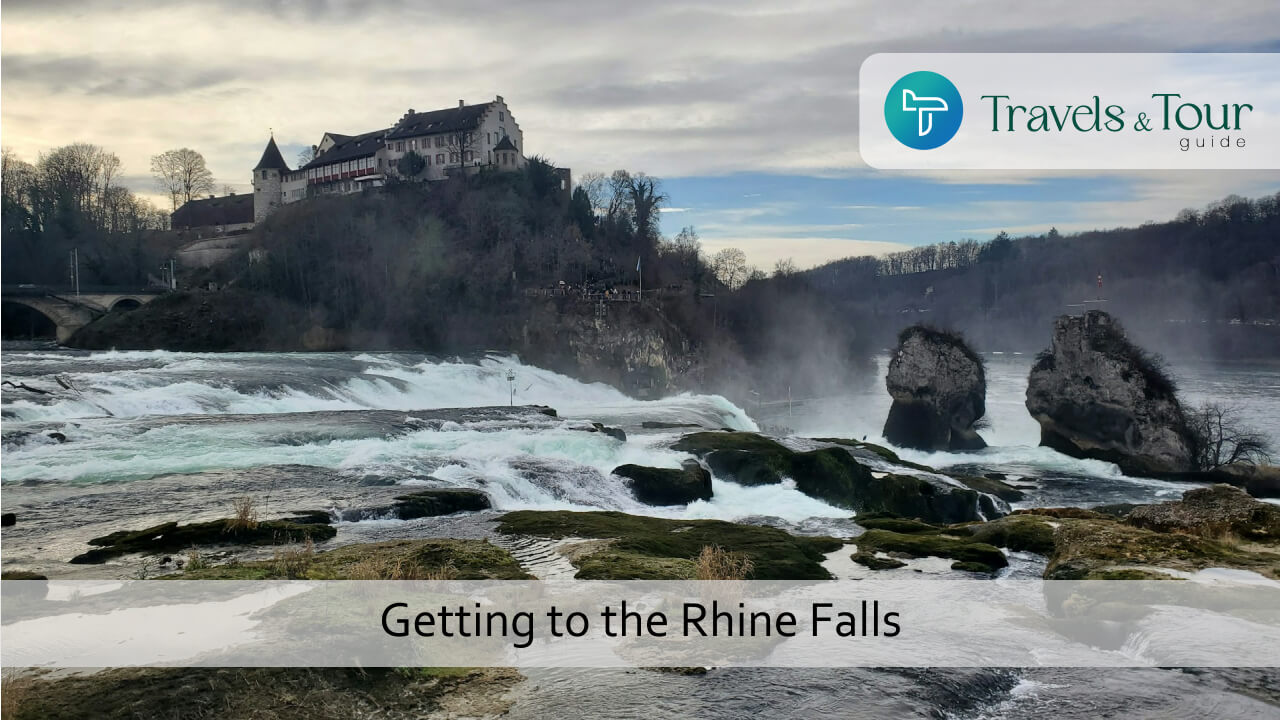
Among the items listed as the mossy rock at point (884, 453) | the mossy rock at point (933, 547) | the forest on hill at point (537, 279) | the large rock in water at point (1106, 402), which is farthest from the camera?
the forest on hill at point (537, 279)

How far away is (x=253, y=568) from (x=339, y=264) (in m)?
84.0

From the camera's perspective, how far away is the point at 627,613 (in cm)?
1297

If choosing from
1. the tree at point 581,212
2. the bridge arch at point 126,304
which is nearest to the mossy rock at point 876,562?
the bridge arch at point 126,304

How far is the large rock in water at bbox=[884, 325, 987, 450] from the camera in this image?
56219 mm

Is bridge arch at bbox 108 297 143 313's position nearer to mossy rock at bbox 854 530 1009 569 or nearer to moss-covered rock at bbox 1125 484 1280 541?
mossy rock at bbox 854 530 1009 569

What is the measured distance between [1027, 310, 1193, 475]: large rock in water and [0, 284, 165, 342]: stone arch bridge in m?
77.2

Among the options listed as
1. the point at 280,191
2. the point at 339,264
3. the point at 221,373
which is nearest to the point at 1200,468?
the point at 221,373

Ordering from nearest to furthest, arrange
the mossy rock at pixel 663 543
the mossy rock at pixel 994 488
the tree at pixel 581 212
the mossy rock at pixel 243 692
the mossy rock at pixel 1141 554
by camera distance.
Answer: the mossy rock at pixel 243 692 < the mossy rock at pixel 1141 554 < the mossy rock at pixel 663 543 < the mossy rock at pixel 994 488 < the tree at pixel 581 212

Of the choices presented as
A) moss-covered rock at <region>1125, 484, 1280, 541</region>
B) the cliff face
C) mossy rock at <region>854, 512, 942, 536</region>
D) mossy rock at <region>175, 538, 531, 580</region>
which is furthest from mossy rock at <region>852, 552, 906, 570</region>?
the cliff face

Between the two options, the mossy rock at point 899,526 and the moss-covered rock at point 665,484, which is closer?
the mossy rock at point 899,526

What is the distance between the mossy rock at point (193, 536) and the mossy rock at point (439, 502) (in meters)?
2.84

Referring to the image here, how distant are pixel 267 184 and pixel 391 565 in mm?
118120

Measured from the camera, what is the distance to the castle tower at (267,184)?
118 meters

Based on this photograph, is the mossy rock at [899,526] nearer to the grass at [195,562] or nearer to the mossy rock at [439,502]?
the mossy rock at [439,502]
